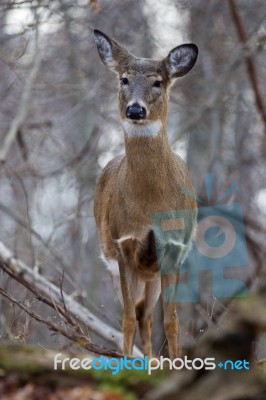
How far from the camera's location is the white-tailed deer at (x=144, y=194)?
7.64 m

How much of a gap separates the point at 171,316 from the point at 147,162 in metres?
1.34

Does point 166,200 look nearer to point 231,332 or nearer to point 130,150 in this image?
point 130,150

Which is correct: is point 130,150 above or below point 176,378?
above

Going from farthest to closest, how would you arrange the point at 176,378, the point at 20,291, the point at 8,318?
the point at 20,291 < the point at 8,318 < the point at 176,378

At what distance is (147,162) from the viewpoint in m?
7.80

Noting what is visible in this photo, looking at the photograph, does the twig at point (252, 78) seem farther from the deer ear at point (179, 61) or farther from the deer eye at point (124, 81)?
the deer eye at point (124, 81)

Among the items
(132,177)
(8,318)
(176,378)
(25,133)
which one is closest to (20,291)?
(25,133)

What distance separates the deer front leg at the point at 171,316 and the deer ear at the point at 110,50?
2.08 metres

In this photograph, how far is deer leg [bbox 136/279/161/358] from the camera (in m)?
8.38

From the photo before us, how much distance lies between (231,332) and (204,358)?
0.18 m

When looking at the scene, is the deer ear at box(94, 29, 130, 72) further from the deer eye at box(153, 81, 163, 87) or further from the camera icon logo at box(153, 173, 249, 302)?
the camera icon logo at box(153, 173, 249, 302)

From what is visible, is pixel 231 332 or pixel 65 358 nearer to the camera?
pixel 231 332

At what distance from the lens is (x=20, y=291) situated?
14.5 meters

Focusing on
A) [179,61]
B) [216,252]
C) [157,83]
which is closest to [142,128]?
[157,83]
